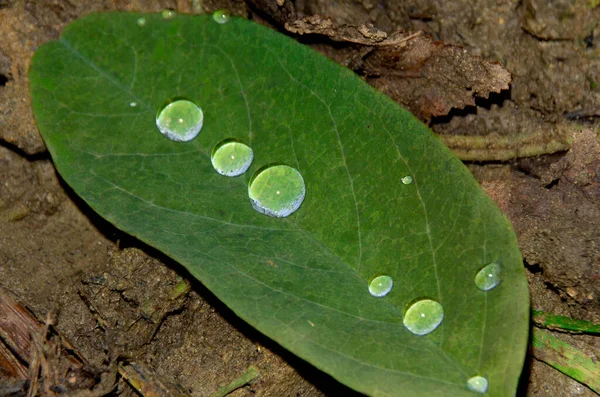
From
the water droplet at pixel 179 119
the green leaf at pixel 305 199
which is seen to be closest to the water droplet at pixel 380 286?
the green leaf at pixel 305 199

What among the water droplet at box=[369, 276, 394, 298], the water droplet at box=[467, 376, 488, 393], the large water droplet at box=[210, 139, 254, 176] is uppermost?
the large water droplet at box=[210, 139, 254, 176]

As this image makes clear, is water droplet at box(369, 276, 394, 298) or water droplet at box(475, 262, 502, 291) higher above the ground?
water droplet at box(369, 276, 394, 298)

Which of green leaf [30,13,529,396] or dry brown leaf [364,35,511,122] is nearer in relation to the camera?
green leaf [30,13,529,396]

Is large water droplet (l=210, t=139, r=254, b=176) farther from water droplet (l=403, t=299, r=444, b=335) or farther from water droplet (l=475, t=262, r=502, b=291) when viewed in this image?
water droplet (l=475, t=262, r=502, b=291)

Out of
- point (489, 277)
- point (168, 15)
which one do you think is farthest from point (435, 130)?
point (168, 15)

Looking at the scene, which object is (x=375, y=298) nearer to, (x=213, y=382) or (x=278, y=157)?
(x=278, y=157)

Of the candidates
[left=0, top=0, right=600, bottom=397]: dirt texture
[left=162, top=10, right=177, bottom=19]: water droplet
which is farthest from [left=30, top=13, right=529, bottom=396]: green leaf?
[left=0, top=0, right=600, bottom=397]: dirt texture

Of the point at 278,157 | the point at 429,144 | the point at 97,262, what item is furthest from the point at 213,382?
the point at 429,144
